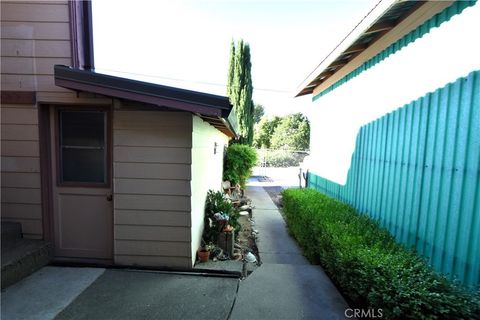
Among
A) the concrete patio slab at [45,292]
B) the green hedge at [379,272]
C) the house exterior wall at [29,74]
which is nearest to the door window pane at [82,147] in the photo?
the house exterior wall at [29,74]

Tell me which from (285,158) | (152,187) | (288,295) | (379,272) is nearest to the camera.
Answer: (379,272)

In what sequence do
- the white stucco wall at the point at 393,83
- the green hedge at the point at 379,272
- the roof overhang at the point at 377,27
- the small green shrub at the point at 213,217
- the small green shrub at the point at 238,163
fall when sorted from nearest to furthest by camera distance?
the green hedge at the point at 379,272
the white stucco wall at the point at 393,83
the roof overhang at the point at 377,27
the small green shrub at the point at 213,217
the small green shrub at the point at 238,163

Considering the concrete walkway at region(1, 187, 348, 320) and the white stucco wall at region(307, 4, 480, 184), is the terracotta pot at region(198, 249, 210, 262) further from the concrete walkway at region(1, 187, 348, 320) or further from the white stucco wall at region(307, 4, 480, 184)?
the white stucco wall at region(307, 4, 480, 184)

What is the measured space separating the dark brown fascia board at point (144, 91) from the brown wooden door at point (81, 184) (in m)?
0.61

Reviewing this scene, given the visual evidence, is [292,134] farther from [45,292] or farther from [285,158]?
[45,292]

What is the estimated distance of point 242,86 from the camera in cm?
1404

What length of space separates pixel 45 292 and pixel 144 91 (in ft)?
8.48

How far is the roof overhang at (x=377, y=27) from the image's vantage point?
3.07 m

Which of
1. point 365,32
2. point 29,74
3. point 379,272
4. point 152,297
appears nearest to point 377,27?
point 365,32

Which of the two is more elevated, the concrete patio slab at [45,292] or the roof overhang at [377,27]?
the roof overhang at [377,27]

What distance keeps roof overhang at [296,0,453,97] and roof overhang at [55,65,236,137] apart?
2171mm

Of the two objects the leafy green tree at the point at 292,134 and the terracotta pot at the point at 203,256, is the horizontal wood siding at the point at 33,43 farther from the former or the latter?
the leafy green tree at the point at 292,134

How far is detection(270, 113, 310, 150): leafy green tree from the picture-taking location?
3381cm

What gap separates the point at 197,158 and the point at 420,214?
3.04 m
